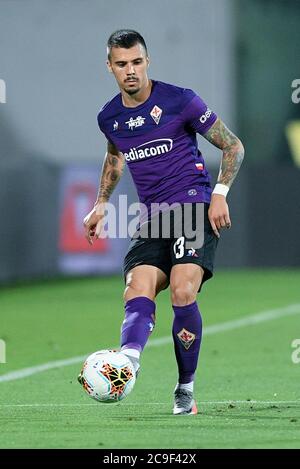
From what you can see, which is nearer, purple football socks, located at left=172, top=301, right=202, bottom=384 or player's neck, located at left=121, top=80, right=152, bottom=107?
purple football socks, located at left=172, top=301, right=202, bottom=384

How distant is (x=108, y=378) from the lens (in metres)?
6.88

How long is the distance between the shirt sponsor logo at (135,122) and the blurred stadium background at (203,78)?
14.7m

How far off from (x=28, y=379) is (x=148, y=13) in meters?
15.1

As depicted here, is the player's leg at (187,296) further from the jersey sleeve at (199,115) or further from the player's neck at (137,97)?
the player's neck at (137,97)

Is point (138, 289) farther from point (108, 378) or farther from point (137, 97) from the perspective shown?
point (137, 97)

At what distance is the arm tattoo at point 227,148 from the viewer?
755 centimetres

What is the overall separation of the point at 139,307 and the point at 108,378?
1.91 feet

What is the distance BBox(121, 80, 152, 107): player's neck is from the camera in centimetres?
759

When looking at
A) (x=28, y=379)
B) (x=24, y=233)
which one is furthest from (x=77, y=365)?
(x=24, y=233)

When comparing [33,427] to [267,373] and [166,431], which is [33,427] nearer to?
[166,431]

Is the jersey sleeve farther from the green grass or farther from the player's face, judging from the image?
the green grass

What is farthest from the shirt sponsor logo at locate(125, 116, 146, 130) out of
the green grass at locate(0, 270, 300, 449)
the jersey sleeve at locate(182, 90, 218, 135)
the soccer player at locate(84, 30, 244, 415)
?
the green grass at locate(0, 270, 300, 449)

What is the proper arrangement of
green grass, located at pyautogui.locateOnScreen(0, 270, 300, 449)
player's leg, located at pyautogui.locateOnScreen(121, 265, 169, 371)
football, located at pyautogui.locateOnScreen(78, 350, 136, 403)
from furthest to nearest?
player's leg, located at pyautogui.locateOnScreen(121, 265, 169, 371), football, located at pyautogui.locateOnScreen(78, 350, 136, 403), green grass, located at pyautogui.locateOnScreen(0, 270, 300, 449)

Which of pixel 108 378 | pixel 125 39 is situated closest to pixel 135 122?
pixel 125 39
